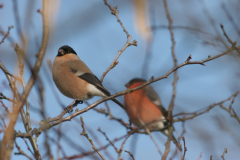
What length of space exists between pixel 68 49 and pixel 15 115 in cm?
420

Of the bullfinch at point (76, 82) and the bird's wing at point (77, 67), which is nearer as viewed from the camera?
the bullfinch at point (76, 82)

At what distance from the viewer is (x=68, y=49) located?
5.13m

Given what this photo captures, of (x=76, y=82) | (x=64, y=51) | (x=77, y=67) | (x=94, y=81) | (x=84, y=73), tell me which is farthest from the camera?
(x=64, y=51)

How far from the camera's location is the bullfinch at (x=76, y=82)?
13.7 feet

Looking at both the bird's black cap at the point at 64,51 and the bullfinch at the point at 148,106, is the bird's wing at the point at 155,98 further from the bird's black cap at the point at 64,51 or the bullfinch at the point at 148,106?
the bird's black cap at the point at 64,51

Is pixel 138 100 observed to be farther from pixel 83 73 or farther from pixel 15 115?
pixel 15 115

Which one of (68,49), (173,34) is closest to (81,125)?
(173,34)

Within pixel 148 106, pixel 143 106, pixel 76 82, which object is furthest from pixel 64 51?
pixel 148 106

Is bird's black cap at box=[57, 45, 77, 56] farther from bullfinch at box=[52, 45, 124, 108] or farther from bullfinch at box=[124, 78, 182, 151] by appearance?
bullfinch at box=[124, 78, 182, 151]

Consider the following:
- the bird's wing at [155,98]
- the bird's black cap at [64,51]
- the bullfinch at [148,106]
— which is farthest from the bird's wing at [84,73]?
the bird's wing at [155,98]

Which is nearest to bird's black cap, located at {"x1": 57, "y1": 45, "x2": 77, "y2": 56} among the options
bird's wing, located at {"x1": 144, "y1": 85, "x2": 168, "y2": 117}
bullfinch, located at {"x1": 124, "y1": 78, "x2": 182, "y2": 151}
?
bullfinch, located at {"x1": 124, "y1": 78, "x2": 182, "y2": 151}

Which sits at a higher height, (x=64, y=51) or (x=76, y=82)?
(x=64, y=51)

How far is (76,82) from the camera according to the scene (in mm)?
4289

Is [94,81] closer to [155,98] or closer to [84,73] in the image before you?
[84,73]
